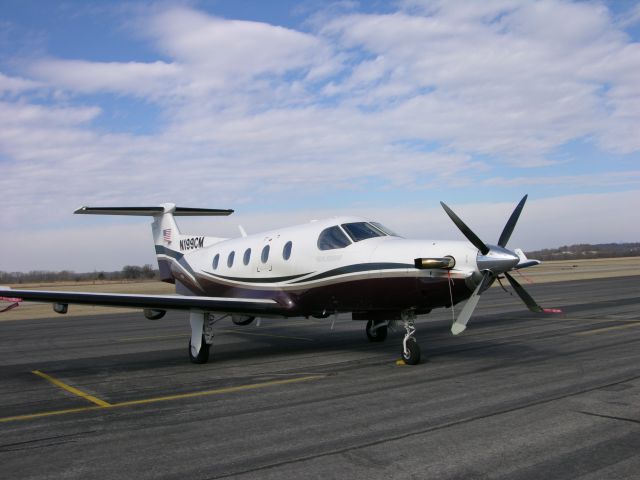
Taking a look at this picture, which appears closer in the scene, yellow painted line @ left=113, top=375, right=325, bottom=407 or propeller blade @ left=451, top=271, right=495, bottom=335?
yellow painted line @ left=113, top=375, right=325, bottom=407

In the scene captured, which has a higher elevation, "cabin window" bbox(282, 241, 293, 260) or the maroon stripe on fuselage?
"cabin window" bbox(282, 241, 293, 260)

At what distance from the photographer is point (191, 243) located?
19641 millimetres

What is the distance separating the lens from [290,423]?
→ 738 centimetres

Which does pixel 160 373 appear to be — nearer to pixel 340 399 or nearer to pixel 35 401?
pixel 35 401

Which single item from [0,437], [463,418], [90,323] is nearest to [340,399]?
[463,418]

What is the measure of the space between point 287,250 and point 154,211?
8.89m

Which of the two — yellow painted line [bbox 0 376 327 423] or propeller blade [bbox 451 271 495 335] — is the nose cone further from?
yellow painted line [bbox 0 376 327 423]

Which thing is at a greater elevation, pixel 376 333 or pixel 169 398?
pixel 376 333

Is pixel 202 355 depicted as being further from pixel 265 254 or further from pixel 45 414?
pixel 45 414

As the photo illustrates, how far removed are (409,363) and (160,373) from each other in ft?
17.2

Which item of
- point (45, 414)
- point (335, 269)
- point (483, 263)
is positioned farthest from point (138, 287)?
point (483, 263)

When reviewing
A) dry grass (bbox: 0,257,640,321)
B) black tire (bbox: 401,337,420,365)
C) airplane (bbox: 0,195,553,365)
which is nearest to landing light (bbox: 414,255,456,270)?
airplane (bbox: 0,195,553,365)

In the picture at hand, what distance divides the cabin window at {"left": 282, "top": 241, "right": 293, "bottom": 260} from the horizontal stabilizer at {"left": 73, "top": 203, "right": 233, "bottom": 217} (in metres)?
8.09

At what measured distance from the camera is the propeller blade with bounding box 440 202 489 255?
34.5 ft
